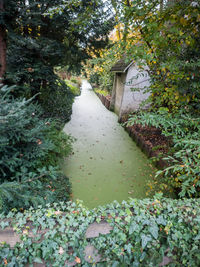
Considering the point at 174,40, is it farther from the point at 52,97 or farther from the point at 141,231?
the point at 52,97

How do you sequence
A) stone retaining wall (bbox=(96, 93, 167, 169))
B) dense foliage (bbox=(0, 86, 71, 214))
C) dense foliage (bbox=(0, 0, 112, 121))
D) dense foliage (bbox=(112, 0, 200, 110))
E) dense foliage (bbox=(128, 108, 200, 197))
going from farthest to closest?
stone retaining wall (bbox=(96, 93, 167, 169)) → dense foliage (bbox=(0, 0, 112, 121)) → dense foliage (bbox=(112, 0, 200, 110)) → dense foliage (bbox=(0, 86, 71, 214)) → dense foliage (bbox=(128, 108, 200, 197))

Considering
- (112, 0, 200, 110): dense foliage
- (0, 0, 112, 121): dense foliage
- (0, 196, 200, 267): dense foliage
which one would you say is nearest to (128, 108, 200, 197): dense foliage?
(0, 196, 200, 267): dense foliage

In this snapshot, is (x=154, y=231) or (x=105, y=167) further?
(x=105, y=167)

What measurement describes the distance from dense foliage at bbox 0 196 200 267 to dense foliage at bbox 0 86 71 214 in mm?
474

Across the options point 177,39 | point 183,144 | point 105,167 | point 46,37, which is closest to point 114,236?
point 183,144

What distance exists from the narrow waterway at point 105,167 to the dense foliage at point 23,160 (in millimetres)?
719

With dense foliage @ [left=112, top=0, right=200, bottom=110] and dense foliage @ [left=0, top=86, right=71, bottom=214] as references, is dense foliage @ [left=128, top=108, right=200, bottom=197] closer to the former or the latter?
dense foliage @ [left=112, top=0, right=200, bottom=110]

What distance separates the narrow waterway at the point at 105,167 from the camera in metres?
3.84

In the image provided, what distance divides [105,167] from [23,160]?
2720mm

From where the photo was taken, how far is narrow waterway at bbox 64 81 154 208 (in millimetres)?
3842

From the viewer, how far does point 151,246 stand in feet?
5.61

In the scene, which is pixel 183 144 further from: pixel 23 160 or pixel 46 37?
pixel 46 37

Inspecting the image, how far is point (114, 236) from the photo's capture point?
168cm

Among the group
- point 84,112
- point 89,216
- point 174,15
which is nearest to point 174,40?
point 174,15
